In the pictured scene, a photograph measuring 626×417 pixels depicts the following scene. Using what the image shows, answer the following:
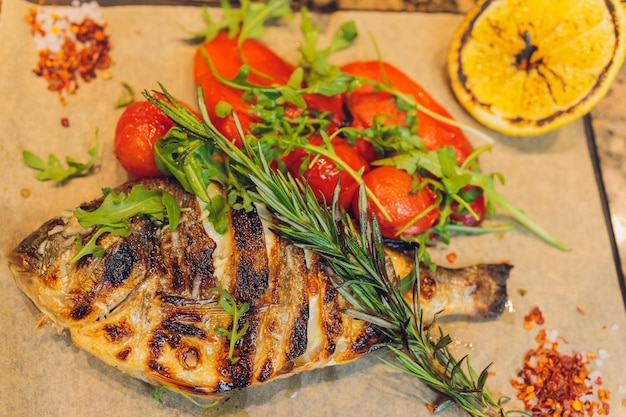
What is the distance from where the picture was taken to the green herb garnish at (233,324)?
222 centimetres

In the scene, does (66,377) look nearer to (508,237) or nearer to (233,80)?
(233,80)

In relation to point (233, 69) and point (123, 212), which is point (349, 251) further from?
point (233, 69)

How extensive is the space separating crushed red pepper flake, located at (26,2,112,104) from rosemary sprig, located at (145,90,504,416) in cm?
93

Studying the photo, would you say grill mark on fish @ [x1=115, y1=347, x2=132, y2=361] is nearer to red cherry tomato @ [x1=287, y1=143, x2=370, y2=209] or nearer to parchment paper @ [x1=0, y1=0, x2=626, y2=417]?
parchment paper @ [x1=0, y1=0, x2=626, y2=417]

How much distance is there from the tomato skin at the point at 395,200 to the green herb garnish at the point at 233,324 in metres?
0.82

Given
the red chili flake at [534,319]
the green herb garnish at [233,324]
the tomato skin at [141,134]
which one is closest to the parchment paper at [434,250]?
the red chili flake at [534,319]

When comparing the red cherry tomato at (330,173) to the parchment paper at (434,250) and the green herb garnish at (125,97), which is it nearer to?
the parchment paper at (434,250)

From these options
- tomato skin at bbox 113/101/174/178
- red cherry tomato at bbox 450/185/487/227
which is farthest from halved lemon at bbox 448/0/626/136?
tomato skin at bbox 113/101/174/178

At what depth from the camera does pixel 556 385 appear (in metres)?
2.84

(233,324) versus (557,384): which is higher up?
(233,324)

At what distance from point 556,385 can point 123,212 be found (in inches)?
91.5

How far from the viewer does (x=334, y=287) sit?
2391 millimetres

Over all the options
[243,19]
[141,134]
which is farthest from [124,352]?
[243,19]

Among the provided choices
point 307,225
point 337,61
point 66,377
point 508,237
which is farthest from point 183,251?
point 508,237
